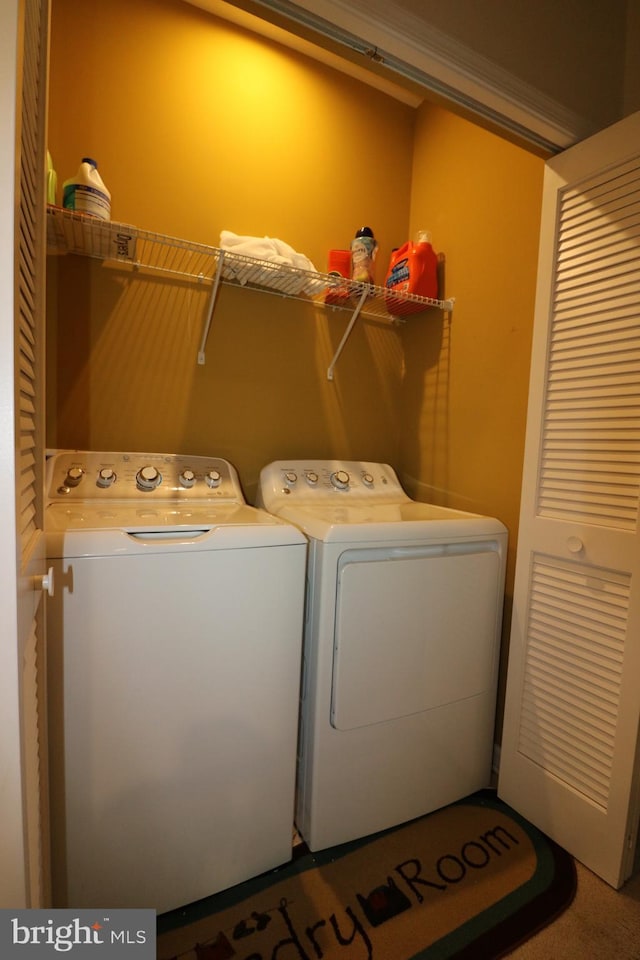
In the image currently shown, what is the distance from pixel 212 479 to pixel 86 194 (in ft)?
Result: 3.09

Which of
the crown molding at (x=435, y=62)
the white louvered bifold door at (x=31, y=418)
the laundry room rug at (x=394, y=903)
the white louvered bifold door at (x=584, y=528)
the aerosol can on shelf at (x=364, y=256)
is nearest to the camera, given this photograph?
the white louvered bifold door at (x=31, y=418)

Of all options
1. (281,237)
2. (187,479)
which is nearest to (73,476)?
(187,479)

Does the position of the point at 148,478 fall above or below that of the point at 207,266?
below

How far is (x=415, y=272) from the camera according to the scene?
1790 millimetres

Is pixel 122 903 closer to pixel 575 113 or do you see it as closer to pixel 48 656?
pixel 48 656

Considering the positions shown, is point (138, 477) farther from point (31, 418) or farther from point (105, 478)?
point (31, 418)

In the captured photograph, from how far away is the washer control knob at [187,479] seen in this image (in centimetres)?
150

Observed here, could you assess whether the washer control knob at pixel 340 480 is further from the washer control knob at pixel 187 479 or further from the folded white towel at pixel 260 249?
the folded white towel at pixel 260 249

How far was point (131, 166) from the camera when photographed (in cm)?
153

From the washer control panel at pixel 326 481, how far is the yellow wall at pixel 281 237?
164mm

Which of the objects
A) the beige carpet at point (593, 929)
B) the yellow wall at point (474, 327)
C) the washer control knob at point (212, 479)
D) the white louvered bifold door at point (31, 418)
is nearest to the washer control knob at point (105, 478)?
the washer control knob at point (212, 479)

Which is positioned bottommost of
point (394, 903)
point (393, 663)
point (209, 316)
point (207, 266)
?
point (394, 903)

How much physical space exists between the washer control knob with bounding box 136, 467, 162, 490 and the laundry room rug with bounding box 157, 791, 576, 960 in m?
1.16

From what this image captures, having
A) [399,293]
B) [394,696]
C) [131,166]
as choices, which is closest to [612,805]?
[394,696]
